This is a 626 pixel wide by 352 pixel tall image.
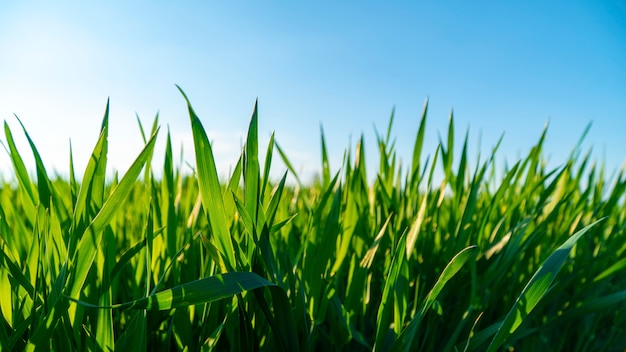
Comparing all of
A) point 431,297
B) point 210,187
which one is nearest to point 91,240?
point 210,187

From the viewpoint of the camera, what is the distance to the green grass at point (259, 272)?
42cm

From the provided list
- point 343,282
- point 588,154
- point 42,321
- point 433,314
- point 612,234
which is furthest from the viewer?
point 588,154

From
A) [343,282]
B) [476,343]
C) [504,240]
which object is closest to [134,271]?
[343,282]

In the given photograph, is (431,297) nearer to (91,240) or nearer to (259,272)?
(259,272)

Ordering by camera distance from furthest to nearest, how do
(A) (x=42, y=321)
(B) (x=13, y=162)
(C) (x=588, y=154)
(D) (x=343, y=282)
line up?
(C) (x=588, y=154)
(D) (x=343, y=282)
(B) (x=13, y=162)
(A) (x=42, y=321)

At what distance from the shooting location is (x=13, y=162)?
1.74ft

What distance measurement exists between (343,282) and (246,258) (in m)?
0.33

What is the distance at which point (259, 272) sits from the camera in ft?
1.52

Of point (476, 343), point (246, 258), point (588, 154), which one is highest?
point (588, 154)

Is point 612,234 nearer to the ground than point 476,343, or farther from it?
farther from it

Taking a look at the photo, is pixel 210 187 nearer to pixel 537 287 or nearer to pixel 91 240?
pixel 91 240

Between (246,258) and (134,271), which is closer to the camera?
(246,258)

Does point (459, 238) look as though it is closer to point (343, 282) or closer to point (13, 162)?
point (343, 282)

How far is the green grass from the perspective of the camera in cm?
42
